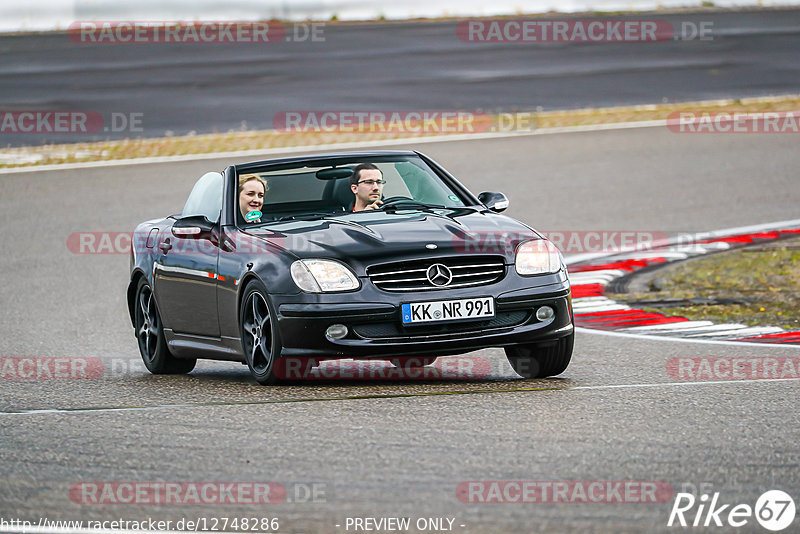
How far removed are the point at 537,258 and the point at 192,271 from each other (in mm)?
2367

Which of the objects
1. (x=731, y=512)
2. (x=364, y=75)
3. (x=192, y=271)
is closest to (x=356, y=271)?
(x=192, y=271)

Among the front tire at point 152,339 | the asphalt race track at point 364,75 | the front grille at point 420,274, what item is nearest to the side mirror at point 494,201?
the front grille at point 420,274

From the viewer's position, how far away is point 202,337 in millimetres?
9977

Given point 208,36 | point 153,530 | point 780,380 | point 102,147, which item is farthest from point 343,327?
point 208,36

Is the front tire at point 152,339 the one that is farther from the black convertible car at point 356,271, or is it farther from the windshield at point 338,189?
the windshield at point 338,189

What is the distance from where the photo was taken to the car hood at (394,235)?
8.66m

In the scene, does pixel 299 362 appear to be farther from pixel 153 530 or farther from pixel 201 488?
pixel 153 530

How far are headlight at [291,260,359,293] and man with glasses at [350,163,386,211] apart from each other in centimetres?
126

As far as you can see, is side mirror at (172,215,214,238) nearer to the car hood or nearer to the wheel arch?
the car hood

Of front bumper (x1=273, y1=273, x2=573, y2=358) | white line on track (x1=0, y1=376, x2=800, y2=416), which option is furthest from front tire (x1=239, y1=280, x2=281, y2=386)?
white line on track (x1=0, y1=376, x2=800, y2=416)

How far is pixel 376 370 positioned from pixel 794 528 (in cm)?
527

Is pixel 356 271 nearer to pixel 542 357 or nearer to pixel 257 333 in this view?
pixel 257 333

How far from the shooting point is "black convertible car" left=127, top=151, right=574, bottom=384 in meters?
8.58

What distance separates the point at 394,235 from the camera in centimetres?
891
